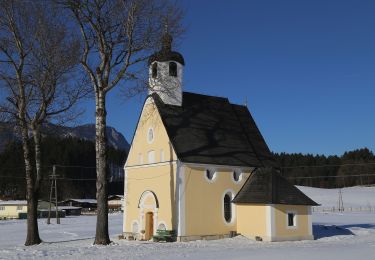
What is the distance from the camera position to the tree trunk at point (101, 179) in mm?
22344

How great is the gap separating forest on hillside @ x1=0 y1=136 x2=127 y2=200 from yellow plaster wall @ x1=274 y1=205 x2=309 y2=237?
82116 mm

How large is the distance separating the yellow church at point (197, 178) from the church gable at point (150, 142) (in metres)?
0.06

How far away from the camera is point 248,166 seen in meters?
30.4

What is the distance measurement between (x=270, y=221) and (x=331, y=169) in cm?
10672

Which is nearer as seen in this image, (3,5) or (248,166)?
(3,5)

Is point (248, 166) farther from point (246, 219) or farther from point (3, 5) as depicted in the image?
point (3, 5)

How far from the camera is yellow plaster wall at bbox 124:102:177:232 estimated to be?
92.2 ft

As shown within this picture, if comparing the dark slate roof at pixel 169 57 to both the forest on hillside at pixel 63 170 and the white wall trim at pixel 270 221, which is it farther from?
the forest on hillside at pixel 63 170

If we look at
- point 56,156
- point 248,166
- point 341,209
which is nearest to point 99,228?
point 248,166

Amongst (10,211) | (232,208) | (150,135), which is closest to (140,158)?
(150,135)

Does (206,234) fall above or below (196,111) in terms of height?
below

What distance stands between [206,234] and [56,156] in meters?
93.3

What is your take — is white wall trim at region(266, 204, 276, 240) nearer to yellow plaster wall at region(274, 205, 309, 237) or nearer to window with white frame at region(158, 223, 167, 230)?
yellow plaster wall at region(274, 205, 309, 237)

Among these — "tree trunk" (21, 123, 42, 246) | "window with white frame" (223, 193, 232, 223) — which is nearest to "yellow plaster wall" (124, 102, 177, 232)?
"window with white frame" (223, 193, 232, 223)
